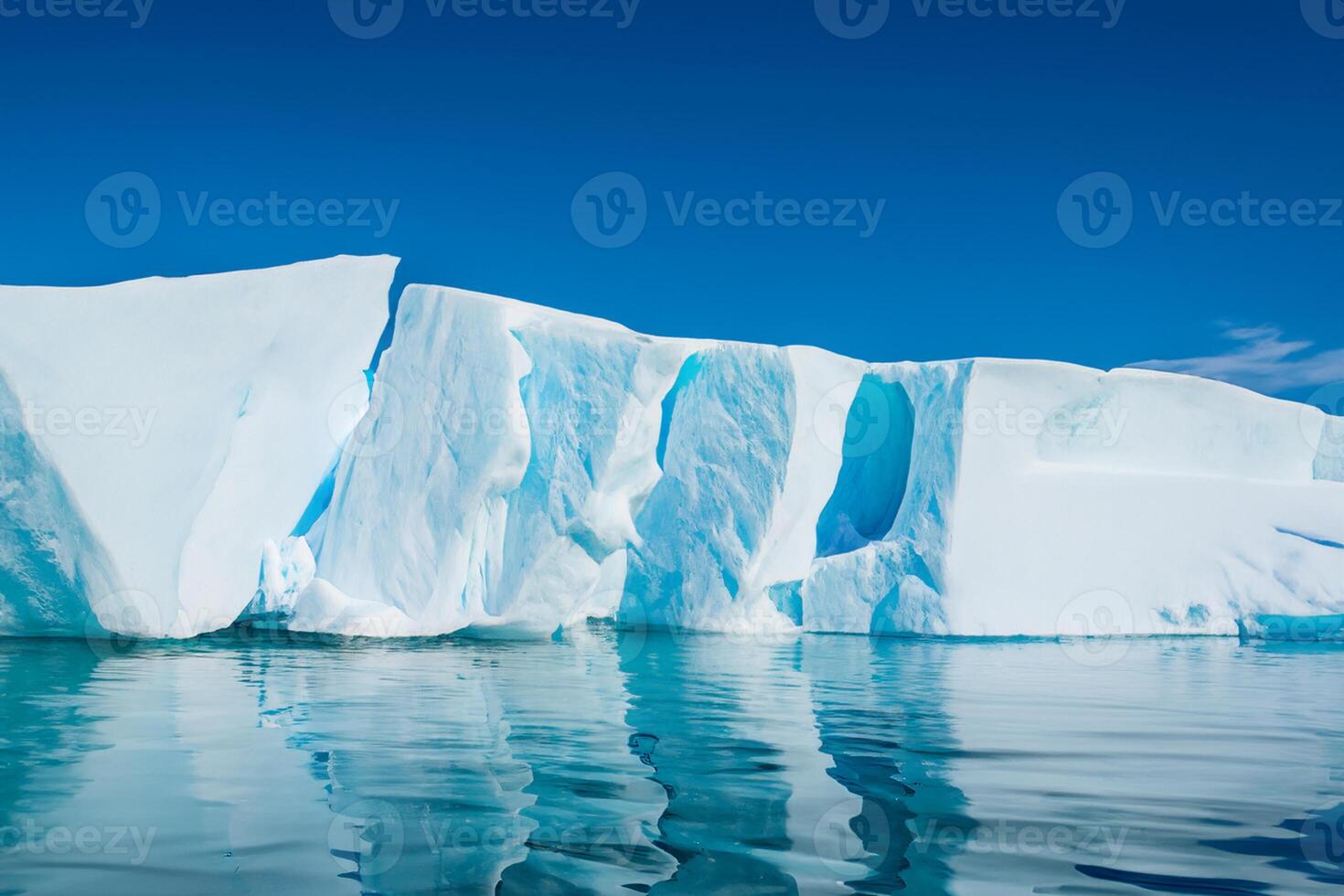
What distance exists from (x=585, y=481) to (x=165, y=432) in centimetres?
528

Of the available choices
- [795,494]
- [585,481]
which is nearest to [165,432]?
[585,481]

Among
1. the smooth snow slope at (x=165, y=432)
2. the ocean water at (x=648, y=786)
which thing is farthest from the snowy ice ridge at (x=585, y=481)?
the ocean water at (x=648, y=786)

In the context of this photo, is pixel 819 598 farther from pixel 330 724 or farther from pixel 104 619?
pixel 330 724

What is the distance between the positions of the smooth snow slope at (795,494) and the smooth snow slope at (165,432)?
100 cm

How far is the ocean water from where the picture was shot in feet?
9.21

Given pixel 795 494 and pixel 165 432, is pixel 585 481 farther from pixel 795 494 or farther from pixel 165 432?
pixel 165 432

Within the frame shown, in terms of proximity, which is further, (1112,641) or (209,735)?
(1112,641)

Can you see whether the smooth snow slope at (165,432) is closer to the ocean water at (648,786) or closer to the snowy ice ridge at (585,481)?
the snowy ice ridge at (585,481)

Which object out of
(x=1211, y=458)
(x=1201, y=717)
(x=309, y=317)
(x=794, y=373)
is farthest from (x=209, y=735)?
(x=1211, y=458)

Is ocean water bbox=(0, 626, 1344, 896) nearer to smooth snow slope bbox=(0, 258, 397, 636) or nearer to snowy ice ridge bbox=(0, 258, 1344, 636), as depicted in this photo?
smooth snow slope bbox=(0, 258, 397, 636)

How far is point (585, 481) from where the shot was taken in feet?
47.8

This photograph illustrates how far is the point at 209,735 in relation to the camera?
4.91 meters

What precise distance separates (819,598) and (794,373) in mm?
3816

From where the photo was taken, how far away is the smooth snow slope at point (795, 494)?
13555mm
